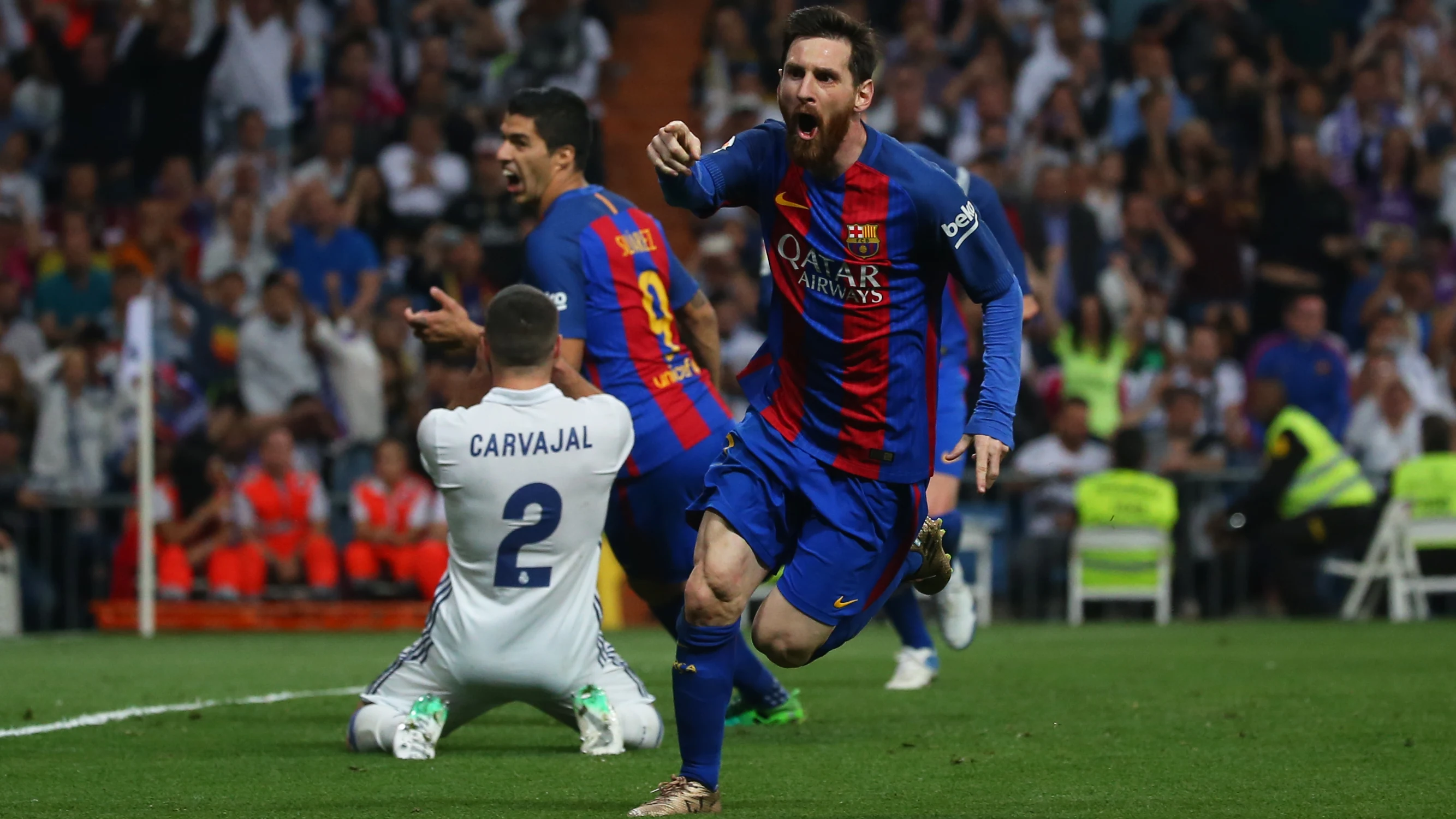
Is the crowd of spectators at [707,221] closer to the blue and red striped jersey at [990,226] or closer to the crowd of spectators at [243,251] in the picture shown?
the crowd of spectators at [243,251]

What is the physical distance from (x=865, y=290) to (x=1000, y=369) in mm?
460

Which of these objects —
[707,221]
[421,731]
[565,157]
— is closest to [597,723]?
[421,731]

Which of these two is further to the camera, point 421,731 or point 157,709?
point 157,709

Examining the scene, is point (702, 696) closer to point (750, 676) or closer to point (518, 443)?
point (518, 443)

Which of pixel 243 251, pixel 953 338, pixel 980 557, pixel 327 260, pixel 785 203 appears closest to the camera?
pixel 785 203

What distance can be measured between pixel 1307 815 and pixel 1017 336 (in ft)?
5.16

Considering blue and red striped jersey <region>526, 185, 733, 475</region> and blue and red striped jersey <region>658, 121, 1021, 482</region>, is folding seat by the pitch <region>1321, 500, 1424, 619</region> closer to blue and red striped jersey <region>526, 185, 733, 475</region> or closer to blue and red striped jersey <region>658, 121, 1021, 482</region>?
blue and red striped jersey <region>526, 185, 733, 475</region>

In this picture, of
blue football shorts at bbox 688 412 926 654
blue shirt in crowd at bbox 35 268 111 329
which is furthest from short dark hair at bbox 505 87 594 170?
blue shirt in crowd at bbox 35 268 111 329

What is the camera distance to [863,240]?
6.06 meters

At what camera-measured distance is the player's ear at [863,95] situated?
603cm

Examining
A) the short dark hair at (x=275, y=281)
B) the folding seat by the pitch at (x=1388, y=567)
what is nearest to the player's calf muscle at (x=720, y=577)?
the folding seat by the pitch at (x=1388, y=567)

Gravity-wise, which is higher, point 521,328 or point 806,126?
point 806,126

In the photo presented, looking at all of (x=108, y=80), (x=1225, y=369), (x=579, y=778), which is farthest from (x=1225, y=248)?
(x=579, y=778)

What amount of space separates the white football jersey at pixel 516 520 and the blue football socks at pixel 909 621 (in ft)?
10.9
